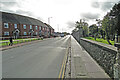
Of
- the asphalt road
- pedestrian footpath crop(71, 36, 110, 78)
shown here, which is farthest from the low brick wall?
the asphalt road

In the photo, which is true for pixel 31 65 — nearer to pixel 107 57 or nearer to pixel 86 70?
pixel 86 70

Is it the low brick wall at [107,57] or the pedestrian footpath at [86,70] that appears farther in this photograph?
the pedestrian footpath at [86,70]

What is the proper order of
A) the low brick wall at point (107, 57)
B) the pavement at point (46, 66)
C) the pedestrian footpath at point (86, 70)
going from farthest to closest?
the pavement at point (46, 66), the pedestrian footpath at point (86, 70), the low brick wall at point (107, 57)

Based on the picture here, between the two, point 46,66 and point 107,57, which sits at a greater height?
point 107,57

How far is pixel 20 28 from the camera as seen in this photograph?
44.0 metres

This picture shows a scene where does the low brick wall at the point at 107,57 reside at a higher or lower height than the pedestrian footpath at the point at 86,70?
higher

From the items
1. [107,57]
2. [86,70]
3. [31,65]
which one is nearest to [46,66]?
[31,65]

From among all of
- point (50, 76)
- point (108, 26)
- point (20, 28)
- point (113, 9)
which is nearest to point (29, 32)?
point (20, 28)

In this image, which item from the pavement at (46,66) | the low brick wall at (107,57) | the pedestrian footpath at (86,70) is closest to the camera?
the low brick wall at (107,57)

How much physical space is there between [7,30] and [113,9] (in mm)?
49567

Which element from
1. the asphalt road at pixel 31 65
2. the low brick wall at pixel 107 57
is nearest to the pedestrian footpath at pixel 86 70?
the low brick wall at pixel 107 57

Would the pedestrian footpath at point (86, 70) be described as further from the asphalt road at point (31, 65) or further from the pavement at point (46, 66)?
the asphalt road at point (31, 65)

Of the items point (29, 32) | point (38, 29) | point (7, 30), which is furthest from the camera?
point (38, 29)

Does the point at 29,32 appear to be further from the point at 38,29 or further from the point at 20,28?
the point at 38,29
